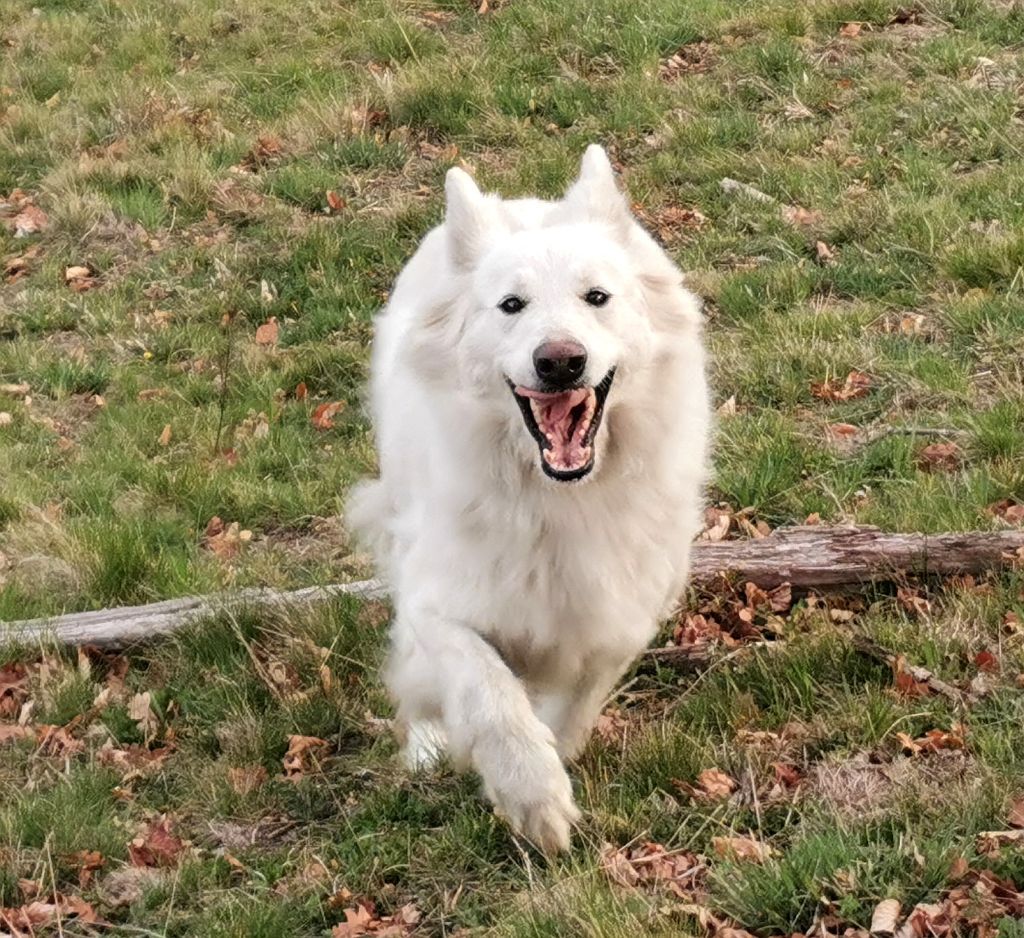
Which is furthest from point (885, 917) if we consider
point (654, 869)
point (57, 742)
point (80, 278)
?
point (80, 278)

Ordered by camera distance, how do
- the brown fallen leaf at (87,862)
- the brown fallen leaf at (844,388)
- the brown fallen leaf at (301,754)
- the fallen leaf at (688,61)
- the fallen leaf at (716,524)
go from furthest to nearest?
1. the fallen leaf at (688,61)
2. the brown fallen leaf at (844,388)
3. the fallen leaf at (716,524)
4. the brown fallen leaf at (301,754)
5. the brown fallen leaf at (87,862)

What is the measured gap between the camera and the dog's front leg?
3.24m

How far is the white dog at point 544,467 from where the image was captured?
352 cm

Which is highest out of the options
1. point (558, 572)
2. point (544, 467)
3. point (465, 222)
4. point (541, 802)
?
point (465, 222)

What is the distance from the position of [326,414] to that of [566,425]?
3321 mm

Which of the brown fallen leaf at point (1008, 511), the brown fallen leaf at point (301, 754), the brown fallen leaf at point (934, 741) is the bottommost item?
the brown fallen leaf at point (301, 754)

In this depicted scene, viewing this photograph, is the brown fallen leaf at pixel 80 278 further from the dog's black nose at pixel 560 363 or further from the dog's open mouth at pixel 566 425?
the dog's black nose at pixel 560 363

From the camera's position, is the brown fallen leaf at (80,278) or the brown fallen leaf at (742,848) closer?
the brown fallen leaf at (742,848)

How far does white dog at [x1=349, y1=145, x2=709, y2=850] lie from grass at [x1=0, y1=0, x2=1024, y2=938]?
32 centimetres

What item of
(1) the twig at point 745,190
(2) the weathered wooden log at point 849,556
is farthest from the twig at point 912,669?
(1) the twig at point 745,190

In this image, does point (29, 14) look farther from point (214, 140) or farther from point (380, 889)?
point (380, 889)

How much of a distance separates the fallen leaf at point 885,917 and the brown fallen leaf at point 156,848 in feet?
6.02

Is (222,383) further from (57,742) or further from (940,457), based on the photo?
(940,457)

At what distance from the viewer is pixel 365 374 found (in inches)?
279
